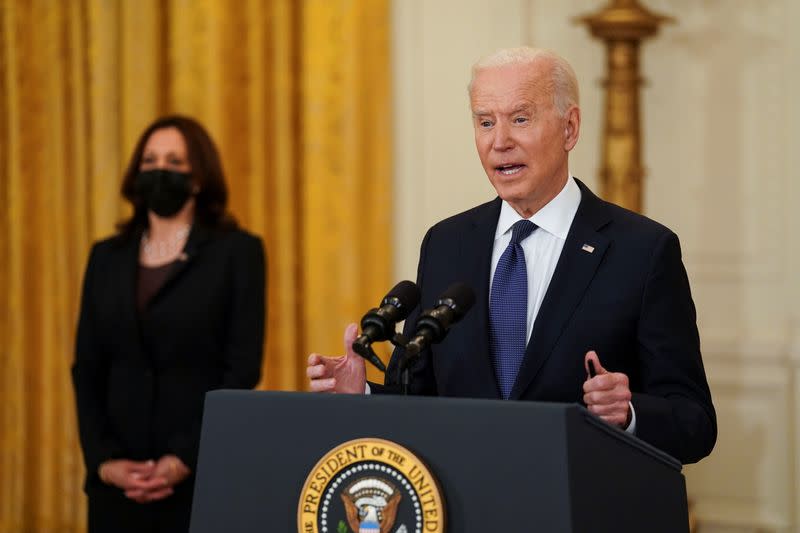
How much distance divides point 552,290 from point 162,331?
1971 mm

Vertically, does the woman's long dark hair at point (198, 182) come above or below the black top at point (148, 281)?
above

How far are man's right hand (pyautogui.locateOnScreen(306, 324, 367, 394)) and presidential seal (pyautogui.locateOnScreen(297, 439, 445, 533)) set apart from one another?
0.47 meters

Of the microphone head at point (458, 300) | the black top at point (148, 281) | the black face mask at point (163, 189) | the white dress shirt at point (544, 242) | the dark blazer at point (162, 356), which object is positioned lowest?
the dark blazer at point (162, 356)

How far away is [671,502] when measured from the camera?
2100mm

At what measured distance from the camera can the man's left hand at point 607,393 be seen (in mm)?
2074

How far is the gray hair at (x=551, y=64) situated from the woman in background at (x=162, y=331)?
5.96ft

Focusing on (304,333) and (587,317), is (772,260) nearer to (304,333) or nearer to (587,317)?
(304,333)

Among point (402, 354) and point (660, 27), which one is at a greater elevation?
point (660, 27)

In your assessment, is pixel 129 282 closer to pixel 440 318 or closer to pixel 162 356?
pixel 162 356

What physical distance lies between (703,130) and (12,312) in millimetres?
3602

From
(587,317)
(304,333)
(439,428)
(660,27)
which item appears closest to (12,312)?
(304,333)

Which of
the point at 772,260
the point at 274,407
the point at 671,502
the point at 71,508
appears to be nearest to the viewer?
the point at 274,407

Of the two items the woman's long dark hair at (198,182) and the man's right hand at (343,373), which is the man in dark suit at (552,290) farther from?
the woman's long dark hair at (198,182)

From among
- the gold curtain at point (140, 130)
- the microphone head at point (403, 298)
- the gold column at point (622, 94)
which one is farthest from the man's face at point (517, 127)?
the gold curtain at point (140, 130)
